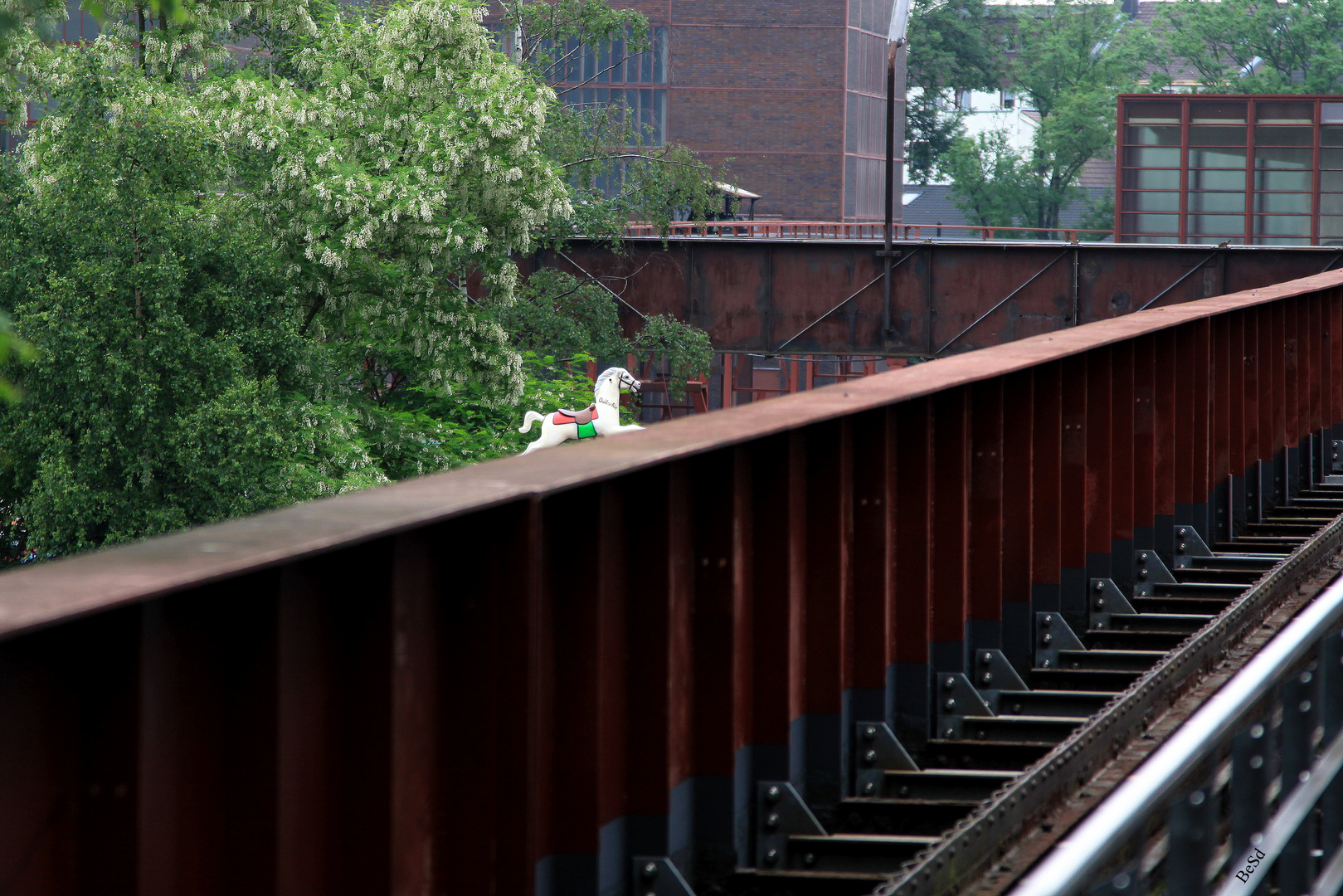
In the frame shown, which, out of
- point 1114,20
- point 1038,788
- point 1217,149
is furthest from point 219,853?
point 1114,20

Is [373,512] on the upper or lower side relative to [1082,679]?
upper

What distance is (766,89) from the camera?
79.5 meters

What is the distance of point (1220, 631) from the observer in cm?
739

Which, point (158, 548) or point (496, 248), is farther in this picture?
point (496, 248)

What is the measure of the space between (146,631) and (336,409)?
26.9m

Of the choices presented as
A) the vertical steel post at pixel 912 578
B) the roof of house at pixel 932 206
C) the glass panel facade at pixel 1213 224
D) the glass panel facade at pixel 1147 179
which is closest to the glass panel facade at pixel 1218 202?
the glass panel facade at pixel 1213 224

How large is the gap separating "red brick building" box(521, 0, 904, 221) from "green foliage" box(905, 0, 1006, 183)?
21.6 metres

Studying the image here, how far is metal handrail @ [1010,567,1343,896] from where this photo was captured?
87.1 inches

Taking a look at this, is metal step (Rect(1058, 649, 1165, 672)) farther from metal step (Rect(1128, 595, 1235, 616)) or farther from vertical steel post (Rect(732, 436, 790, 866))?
vertical steel post (Rect(732, 436, 790, 866))

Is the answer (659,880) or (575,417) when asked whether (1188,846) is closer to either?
(659,880)

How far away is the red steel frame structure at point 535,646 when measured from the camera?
9.77 feet

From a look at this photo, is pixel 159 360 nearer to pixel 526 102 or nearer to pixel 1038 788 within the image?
pixel 526 102

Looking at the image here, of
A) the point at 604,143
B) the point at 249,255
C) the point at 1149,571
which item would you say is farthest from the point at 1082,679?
the point at 604,143

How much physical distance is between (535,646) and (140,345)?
23.8 meters
